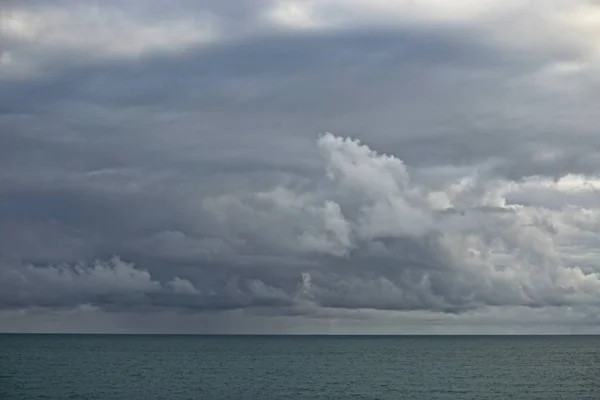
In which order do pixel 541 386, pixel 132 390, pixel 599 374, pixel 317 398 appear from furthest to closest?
pixel 599 374, pixel 541 386, pixel 132 390, pixel 317 398

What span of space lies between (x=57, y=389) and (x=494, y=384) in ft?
272

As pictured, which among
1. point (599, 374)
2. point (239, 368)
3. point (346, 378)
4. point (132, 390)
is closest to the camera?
point (132, 390)

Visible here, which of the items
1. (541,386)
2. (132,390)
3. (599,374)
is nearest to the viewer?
(132,390)

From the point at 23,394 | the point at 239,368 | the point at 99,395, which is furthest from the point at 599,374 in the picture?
the point at 23,394

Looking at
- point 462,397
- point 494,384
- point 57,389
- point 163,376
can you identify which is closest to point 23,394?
point 57,389

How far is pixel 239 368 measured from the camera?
195 m

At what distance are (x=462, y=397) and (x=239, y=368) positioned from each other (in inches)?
3314

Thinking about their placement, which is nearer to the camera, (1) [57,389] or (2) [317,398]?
(2) [317,398]

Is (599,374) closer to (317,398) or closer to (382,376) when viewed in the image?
(382,376)

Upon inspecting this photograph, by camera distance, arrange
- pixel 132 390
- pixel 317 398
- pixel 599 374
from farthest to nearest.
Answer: pixel 599 374 → pixel 132 390 → pixel 317 398

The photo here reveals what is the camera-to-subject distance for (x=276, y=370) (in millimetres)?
187500

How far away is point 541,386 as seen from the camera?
144 metres

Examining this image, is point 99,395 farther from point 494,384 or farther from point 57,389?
point 494,384

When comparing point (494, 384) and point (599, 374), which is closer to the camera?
point (494, 384)
